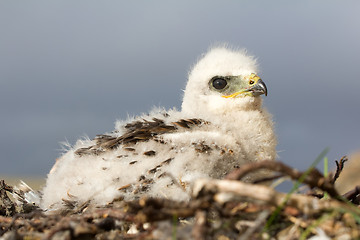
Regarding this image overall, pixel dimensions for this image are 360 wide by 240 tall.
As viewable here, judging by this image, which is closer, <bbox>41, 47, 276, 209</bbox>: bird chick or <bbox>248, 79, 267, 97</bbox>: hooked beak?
<bbox>41, 47, 276, 209</bbox>: bird chick

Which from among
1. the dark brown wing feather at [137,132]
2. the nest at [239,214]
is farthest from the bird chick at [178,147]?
the nest at [239,214]

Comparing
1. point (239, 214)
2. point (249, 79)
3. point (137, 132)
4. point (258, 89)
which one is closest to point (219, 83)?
point (249, 79)

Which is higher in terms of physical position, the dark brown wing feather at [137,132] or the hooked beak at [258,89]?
the hooked beak at [258,89]

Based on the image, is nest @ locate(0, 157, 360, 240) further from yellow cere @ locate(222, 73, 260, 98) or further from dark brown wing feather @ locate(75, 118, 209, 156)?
yellow cere @ locate(222, 73, 260, 98)

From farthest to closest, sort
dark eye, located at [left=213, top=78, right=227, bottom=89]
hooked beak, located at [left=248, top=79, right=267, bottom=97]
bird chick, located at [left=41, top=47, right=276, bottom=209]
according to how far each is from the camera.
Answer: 1. dark eye, located at [left=213, top=78, right=227, bottom=89]
2. hooked beak, located at [left=248, top=79, right=267, bottom=97]
3. bird chick, located at [left=41, top=47, right=276, bottom=209]

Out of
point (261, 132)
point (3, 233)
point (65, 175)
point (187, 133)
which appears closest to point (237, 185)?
point (187, 133)

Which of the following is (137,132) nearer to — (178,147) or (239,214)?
(178,147)

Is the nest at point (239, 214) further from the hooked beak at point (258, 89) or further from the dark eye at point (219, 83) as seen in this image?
the dark eye at point (219, 83)

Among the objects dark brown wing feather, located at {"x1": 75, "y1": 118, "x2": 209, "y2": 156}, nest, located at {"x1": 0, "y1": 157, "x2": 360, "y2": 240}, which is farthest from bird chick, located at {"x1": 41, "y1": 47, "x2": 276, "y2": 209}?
nest, located at {"x1": 0, "y1": 157, "x2": 360, "y2": 240}
